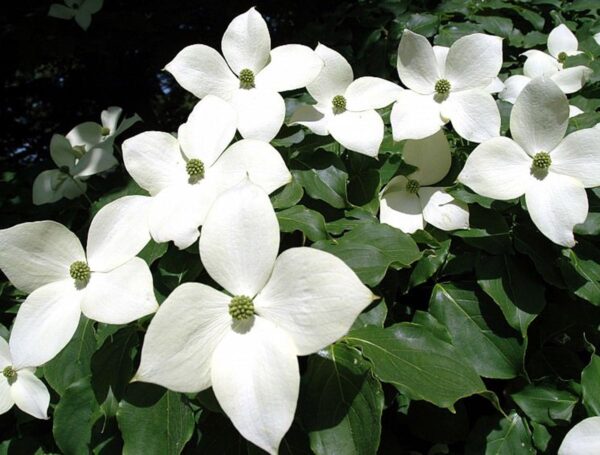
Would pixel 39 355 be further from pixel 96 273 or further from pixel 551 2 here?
pixel 551 2

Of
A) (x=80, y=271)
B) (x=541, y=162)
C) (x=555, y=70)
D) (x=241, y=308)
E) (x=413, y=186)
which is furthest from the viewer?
(x=555, y=70)

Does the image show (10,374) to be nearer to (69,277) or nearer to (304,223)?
(69,277)

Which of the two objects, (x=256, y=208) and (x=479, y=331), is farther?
(x=479, y=331)

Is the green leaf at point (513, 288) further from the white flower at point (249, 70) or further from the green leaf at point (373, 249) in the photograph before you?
the white flower at point (249, 70)

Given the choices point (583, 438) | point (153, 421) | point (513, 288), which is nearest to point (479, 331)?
Result: point (513, 288)

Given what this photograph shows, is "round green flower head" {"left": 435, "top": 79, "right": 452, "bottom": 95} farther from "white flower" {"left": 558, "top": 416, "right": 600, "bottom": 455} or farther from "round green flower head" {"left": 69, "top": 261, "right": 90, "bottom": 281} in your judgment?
"round green flower head" {"left": 69, "top": 261, "right": 90, "bottom": 281}

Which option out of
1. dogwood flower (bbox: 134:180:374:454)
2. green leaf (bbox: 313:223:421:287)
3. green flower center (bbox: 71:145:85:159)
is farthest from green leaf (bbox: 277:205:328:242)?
green flower center (bbox: 71:145:85:159)

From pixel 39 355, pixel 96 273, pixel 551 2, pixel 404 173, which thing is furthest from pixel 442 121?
pixel 551 2
